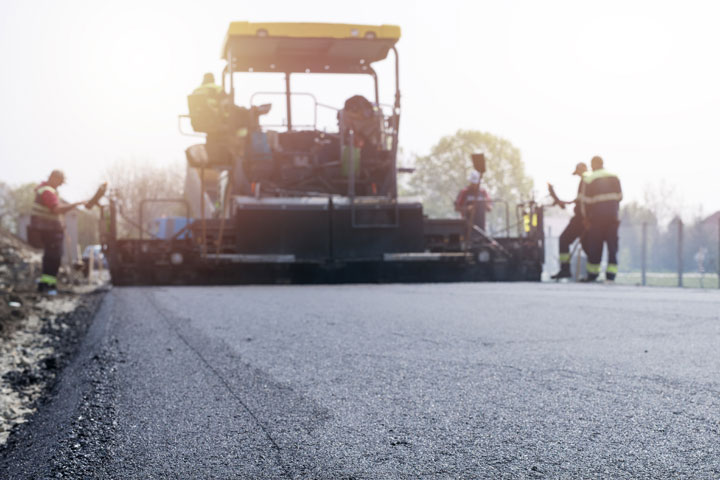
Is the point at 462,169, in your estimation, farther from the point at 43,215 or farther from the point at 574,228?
the point at 43,215

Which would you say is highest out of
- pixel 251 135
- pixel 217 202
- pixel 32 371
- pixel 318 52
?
pixel 318 52

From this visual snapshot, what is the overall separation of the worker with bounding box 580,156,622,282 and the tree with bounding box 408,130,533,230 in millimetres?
20105

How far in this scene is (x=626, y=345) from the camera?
469 centimetres

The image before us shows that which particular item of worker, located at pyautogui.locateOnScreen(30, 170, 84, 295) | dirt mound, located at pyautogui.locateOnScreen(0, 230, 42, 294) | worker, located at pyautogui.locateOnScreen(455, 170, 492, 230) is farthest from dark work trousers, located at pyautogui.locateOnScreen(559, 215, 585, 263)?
dirt mound, located at pyautogui.locateOnScreen(0, 230, 42, 294)

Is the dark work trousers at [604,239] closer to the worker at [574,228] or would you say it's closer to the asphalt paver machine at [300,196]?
the worker at [574,228]

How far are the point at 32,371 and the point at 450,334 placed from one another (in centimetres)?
272

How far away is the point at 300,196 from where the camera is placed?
10.8m

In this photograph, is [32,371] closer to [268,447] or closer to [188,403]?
[188,403]

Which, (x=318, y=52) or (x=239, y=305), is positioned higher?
(x=318, y=52)

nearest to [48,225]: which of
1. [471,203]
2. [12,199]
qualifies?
[471,203]

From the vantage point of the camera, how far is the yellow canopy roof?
34.4 feet

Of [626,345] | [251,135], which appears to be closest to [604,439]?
Answer: [626,345]

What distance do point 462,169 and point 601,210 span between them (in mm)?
21540

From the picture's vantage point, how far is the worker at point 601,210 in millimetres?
11367
